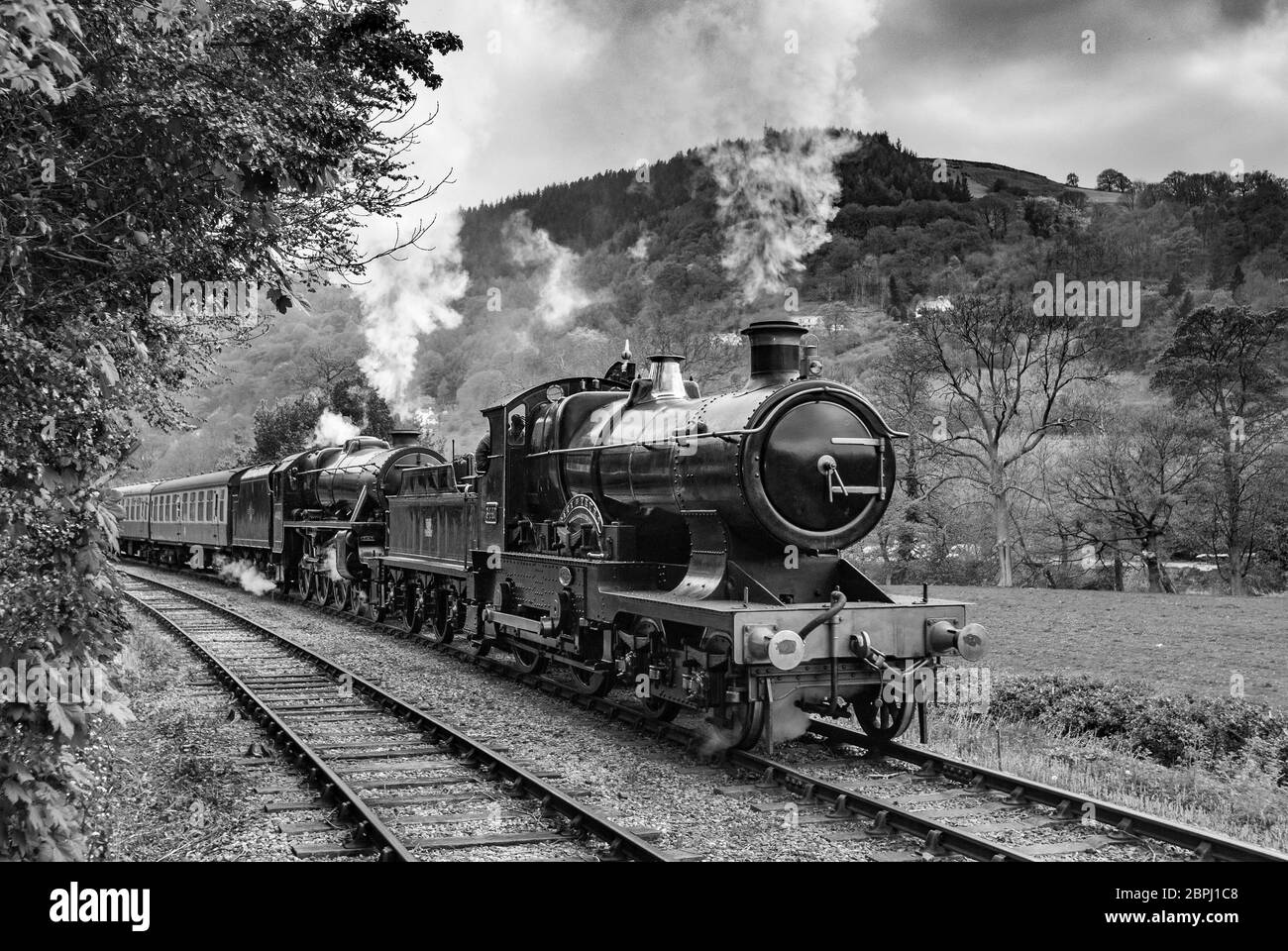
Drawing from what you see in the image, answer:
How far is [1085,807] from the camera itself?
6539mm

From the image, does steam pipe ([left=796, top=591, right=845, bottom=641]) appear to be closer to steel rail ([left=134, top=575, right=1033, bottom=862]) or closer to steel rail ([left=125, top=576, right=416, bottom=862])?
steel rail ([left=134, top=575, right=1033, bottom=862])

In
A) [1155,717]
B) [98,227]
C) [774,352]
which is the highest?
[98,227]

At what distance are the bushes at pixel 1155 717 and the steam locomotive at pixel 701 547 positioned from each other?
3.03 m

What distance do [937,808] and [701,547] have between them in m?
2.99

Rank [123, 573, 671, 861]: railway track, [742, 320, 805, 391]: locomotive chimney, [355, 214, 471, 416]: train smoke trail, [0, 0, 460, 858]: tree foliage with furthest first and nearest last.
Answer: [355, 214, 471, 416]: train smoke trail < [742, 320, 805, 391]: locomotive chimney < [123, 573, 671, 861]: railway track < [0, 0, 460, 858]: tree foliage

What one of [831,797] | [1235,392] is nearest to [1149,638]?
[831,797]

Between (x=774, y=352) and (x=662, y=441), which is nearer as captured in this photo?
(x=774, y=352)

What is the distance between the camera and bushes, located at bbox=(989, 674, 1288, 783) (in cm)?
936

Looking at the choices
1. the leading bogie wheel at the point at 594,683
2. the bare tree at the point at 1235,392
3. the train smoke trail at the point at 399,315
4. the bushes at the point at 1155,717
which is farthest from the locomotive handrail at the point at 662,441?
the train smoke trail at the point at 399,315

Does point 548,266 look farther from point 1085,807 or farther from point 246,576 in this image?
point 1085,807

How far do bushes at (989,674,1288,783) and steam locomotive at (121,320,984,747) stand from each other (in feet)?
9.95

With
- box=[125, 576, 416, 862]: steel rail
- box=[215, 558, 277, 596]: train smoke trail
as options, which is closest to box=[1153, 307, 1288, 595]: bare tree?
box=[215, 558, 277, 596]: train smoke trail

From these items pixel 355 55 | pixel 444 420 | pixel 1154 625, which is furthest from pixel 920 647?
pixel 444 420
